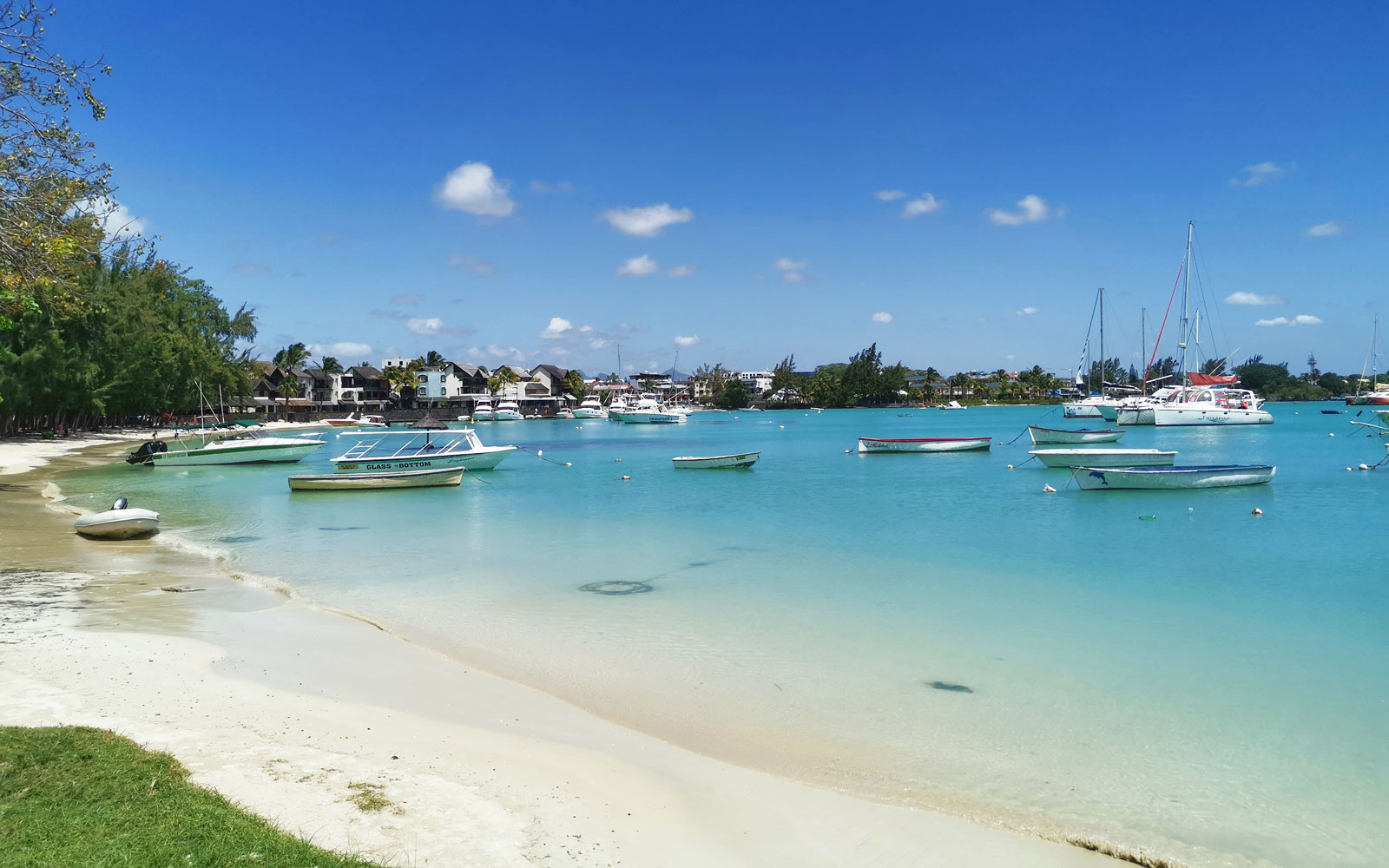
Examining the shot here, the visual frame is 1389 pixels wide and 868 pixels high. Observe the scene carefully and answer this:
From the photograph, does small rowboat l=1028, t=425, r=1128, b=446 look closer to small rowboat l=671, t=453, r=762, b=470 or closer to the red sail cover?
small rowboat l=671, t=453, r=762, b=470

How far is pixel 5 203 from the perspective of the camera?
390 inches

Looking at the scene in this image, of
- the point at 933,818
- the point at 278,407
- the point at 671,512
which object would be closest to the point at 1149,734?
the point at 933,818

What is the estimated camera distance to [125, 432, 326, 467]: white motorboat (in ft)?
134

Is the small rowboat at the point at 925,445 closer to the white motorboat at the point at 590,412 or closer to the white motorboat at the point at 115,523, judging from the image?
the white motorboat at the point at 115,523

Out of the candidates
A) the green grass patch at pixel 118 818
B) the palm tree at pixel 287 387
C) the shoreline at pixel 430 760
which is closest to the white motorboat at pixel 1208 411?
the shoreline at pixel 430 760

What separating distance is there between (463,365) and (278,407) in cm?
2907

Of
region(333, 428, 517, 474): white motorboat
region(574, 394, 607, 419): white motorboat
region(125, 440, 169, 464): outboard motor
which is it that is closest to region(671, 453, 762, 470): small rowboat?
region(333, 428, 517, 474): white motorboat

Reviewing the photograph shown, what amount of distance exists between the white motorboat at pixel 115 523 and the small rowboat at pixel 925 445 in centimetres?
3828

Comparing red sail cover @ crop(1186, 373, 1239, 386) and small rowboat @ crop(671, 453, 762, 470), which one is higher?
red sail cover @ crop(1186, 373, 1239, 386)

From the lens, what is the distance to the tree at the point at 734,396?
169125 mm

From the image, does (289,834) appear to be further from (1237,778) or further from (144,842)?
(1237,778)

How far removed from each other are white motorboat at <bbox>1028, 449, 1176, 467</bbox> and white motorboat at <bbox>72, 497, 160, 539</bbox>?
1294 inches

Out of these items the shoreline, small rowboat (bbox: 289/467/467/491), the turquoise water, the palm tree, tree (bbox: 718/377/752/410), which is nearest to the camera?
the shoreline

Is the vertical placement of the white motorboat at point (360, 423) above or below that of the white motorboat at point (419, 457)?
below
